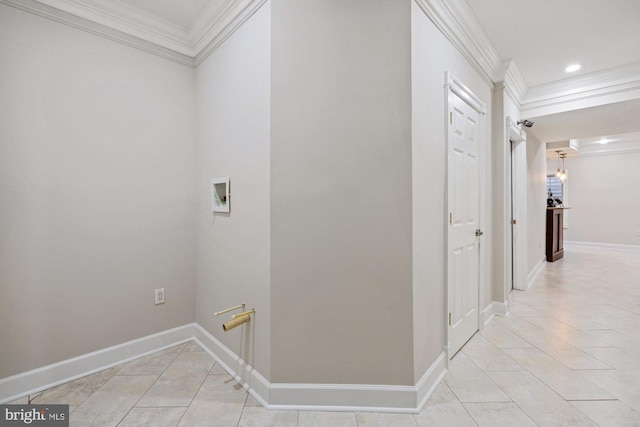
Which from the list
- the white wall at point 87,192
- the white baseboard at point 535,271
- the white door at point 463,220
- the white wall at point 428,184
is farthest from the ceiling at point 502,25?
the white baseboard at point 535,271

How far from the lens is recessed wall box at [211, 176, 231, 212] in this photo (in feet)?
6.98

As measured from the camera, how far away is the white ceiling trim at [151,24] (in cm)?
190

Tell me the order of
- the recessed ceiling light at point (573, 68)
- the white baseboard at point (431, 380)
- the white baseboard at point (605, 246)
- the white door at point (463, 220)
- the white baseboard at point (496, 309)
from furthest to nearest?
the white baseboard at point (605, 246)
the recessed ceiling light at point (573, 68)
the white baseboard at point (496, 309)
the white door at point (463, 220)
the white baseboard at point (431, 380)

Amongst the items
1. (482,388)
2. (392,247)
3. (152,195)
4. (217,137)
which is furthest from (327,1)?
(482,388)

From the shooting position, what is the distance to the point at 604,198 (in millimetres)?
7438

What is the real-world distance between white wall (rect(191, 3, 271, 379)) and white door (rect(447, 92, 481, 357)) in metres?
1.36

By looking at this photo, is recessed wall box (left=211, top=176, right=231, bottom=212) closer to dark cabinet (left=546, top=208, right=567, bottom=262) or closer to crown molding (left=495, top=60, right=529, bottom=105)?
crown molding (left=495, top=60, right=529, bottom=105)

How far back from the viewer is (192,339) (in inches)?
101

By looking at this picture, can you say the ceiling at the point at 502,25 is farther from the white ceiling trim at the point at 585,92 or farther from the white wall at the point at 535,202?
the white wall at the point at 535,202

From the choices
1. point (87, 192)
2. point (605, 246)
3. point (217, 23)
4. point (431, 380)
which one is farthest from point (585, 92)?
point (605, 246)

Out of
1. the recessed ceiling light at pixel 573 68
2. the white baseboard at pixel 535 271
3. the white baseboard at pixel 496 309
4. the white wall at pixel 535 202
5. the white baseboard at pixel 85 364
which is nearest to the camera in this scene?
the white baseboard at pixel 85 364

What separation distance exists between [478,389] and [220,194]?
2.30 metres

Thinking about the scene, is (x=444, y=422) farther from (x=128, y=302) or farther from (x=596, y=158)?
(x=596, y=158)

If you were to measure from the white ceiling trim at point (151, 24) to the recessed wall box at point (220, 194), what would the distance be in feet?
3.61
